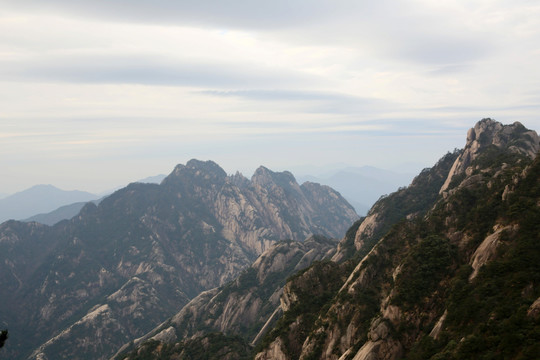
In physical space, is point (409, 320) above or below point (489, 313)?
below

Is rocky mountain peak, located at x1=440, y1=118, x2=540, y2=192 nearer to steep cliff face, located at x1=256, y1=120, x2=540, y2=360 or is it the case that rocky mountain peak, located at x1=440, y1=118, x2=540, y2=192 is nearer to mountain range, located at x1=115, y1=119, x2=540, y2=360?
mountain range, located at x1=115, y1=119, x2=540, y2=360

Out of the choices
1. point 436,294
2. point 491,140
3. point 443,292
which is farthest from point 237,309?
point 491,140

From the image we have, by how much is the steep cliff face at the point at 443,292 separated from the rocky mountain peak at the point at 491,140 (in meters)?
46.8

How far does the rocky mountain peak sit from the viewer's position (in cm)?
12731

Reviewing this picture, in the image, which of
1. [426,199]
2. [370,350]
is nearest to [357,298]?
[370,350]

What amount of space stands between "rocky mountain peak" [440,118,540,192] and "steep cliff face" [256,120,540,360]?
4684cm

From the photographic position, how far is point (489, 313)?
4428cm

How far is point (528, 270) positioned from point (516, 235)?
7.89 meters

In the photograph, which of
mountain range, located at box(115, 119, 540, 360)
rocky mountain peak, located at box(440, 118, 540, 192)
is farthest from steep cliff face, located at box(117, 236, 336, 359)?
rocky mountain peak, located at box(440, 118, 540, 192)

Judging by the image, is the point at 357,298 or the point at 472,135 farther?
the point at 472,135

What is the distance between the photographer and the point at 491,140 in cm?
14562

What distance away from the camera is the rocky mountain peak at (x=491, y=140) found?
127 meters

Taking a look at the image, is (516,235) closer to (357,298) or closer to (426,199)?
(357,298)

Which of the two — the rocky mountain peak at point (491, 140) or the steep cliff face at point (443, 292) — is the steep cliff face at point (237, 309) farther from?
the rocky mountain peak at point (491, 140)
